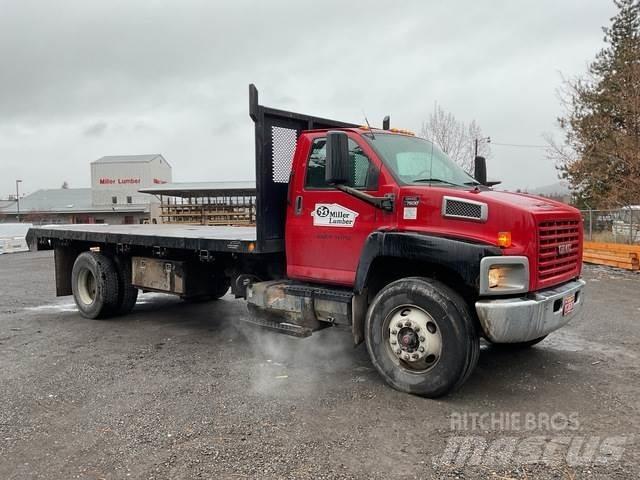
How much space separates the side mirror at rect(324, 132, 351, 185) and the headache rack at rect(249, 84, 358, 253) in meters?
1.14

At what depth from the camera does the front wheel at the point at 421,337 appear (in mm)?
4426

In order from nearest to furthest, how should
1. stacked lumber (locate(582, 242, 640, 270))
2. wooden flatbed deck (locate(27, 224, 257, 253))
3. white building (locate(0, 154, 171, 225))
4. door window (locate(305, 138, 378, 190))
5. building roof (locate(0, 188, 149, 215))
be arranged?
door window (locate(305, 138, 378, 190))
wooden flatbed deck (locate(27, 224, 257, 253))
stacked lumber (locate(582, 242, 640, 270))
white building (locate(0, 154, 171, 225))
building roof (locate(0, 188, 149, 215))

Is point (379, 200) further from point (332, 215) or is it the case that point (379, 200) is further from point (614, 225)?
point (614, 225)

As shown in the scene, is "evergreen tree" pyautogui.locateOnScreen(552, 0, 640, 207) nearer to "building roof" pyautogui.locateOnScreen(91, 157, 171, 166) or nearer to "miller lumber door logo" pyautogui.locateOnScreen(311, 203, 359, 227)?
"miller lumber door logo" pyautogui.locateOnScreen(311, 203, 359, 227)

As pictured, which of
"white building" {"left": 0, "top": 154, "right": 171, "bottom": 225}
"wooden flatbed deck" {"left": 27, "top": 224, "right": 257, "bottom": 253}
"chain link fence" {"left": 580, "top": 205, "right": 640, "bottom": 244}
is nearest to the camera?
"wooden flatbed deck" {"left": 27, "top": 224, "right": 257, "bottom": 253}

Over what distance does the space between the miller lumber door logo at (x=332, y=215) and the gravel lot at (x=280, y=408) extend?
151 centimetres

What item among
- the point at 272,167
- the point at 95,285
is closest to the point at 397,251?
the point at 272,167

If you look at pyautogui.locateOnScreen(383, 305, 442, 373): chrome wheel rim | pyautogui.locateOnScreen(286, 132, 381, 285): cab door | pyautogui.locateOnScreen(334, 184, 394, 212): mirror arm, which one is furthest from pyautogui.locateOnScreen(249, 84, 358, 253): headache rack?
pyautogui.locateOnScreen(383, 305, 442, 373): chrome wheel rim

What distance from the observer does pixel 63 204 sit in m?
67.8

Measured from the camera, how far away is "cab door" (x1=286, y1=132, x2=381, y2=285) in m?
5.10

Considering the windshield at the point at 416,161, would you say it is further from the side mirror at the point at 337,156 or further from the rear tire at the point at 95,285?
the rear tire at the point at 95,285

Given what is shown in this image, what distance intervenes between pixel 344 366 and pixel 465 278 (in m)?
1.84

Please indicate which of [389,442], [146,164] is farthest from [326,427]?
[146,164]

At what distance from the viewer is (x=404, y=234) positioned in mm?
4695
